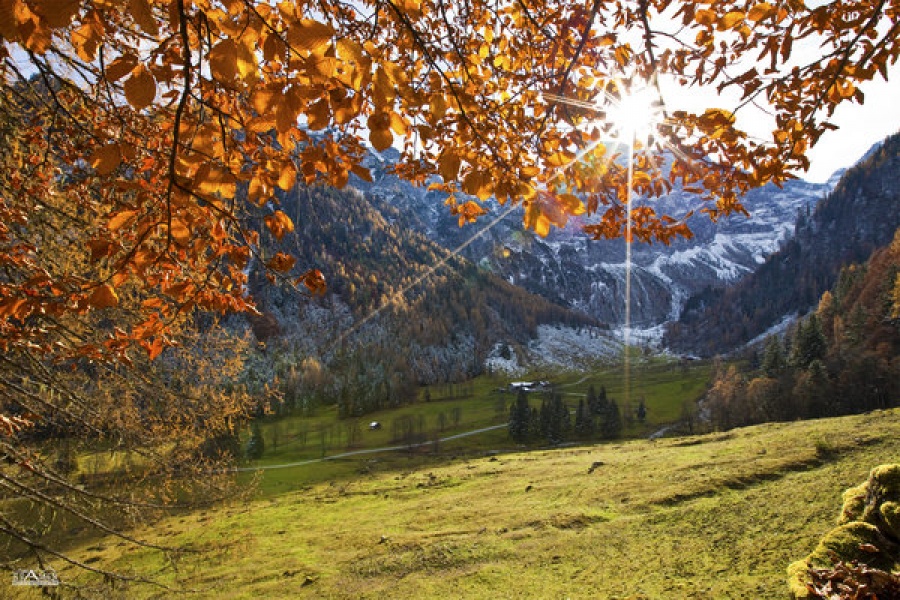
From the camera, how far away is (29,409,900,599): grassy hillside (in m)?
8.88

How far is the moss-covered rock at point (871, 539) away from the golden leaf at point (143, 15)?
7.64 m

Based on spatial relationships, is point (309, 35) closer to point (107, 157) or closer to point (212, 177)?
point (212, 177)

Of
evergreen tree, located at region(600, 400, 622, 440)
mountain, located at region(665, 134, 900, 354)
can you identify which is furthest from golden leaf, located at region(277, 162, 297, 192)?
mountain, located at region(665, 134, 900, 354)

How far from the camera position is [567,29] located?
16.3 feet

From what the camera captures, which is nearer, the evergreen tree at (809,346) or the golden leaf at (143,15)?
the golden leaf at (143,15)

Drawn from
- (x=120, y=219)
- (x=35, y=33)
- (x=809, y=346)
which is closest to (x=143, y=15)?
(x=35, y=33)

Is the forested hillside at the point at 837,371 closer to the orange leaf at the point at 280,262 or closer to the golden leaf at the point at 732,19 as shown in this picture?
the golden leaf at the point at 732,19

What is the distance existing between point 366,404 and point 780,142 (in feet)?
372

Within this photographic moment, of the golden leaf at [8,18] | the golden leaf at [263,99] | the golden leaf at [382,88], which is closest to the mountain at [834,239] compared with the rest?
the golden leaf at [382,88]

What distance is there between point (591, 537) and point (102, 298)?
13839 millimetres

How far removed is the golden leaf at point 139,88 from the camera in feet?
5.26

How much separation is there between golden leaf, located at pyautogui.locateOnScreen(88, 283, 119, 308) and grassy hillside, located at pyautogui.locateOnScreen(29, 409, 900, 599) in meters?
7.46

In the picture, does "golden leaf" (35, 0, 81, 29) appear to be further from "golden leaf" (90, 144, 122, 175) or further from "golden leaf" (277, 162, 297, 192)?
"golden leaf" (277, 162, 297, 192)

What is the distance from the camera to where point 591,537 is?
12750 mm
